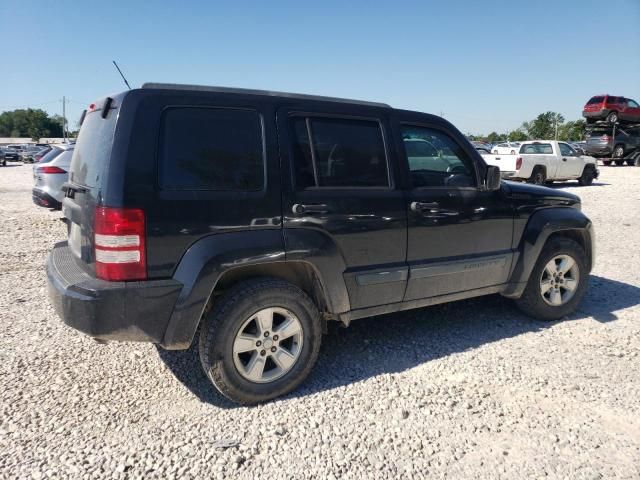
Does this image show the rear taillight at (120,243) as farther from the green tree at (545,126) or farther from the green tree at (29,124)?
the green tree at (29,124)

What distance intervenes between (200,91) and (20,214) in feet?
32.9

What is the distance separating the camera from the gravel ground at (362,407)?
7.88 ft

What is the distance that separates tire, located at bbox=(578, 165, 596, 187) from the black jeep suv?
1662 centimetres

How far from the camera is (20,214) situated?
10594mm

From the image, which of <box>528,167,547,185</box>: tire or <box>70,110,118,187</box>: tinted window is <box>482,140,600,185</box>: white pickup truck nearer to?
<box>528,167,547,185</box>: tire

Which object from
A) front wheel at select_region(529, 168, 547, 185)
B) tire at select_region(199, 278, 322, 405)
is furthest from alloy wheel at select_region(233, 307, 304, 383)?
front wheel at select_region(529, 168, 547, 185)

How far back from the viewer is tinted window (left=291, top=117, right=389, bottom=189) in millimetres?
3029

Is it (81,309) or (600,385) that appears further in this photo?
(600,385)

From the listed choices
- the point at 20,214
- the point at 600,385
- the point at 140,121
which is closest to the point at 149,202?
the point at 140,121

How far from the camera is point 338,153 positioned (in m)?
3.20

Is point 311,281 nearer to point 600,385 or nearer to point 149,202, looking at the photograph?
point 149,202

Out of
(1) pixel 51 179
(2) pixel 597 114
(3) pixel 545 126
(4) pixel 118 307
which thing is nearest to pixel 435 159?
(4) pixel 118 307

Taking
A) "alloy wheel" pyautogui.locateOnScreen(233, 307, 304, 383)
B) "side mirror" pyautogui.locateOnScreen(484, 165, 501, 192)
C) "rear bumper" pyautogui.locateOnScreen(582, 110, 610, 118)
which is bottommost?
"alloy wheel" pyautogui.locateOnScreen(233, 307, 304, 383)

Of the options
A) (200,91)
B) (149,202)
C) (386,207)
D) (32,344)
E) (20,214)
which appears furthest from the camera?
(20,214)
